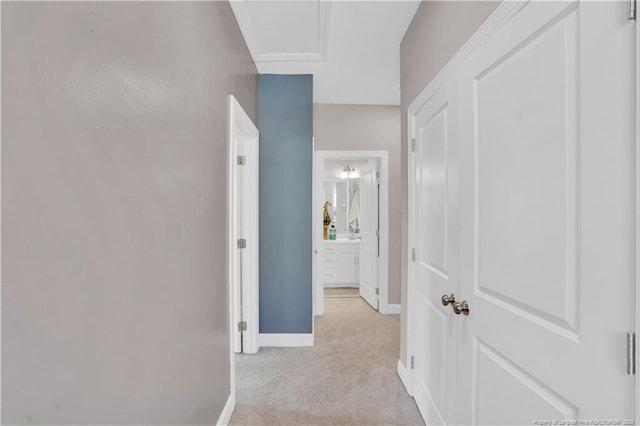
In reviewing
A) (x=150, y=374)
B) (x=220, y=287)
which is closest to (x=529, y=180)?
(x=150, y=374)

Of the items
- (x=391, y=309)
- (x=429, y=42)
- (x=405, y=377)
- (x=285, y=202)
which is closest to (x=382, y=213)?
(x=391, y=309)

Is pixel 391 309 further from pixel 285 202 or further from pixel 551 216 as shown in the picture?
pixel 551 216

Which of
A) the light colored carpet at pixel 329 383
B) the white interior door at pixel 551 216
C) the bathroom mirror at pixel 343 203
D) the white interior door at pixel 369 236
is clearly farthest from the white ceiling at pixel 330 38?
the bathroom mirror at pixel 343 203

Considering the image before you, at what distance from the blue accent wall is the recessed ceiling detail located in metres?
0.39

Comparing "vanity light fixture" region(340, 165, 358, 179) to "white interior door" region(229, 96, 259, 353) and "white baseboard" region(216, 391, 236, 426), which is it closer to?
"white interior door" region(229, 96, 259, 353)

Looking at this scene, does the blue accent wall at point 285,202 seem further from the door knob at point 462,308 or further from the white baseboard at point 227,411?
the door knob at point 462,308

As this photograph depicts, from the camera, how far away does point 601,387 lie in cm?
78

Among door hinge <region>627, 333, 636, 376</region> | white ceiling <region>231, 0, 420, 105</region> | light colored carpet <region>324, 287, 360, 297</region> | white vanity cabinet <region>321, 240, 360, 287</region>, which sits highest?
white ceiling <region>231, 0, 420, 105</region>

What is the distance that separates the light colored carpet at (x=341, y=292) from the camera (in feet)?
16.6

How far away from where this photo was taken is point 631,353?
708 mm

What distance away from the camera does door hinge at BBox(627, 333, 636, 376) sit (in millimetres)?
703

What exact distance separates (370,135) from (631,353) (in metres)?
3.55

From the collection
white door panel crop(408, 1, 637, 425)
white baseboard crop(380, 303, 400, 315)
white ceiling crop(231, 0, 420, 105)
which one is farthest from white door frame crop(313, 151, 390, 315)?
white door panel crop(408, 1, 637, 425)

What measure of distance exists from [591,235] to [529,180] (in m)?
0.27
